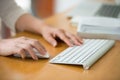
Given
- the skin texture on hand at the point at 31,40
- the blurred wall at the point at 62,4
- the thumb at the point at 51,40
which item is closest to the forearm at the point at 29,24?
the skin texture on hand at the point at 31,40

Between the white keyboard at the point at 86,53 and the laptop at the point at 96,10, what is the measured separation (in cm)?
44

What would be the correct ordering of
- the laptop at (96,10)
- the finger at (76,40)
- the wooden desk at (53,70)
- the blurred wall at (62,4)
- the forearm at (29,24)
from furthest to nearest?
the blurred wall at (62,4) < the laptop at (96,10) < the forearm at (29,24) < the finger at (76,40) < the wooden desk at (53,70)

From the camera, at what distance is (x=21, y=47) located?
88cm

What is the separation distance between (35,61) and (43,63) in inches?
1.2

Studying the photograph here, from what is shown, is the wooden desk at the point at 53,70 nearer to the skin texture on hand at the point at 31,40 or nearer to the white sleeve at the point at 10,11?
the skin texture on hand at the point at 31,40

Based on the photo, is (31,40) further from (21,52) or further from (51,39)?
(51,39)

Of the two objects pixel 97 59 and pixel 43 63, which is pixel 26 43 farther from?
pixel 97 59

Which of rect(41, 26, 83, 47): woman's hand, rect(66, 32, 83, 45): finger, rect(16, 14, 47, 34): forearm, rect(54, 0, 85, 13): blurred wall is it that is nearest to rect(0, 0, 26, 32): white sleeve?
rect(16, 14, 47, 34): forearm

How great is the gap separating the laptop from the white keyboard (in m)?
0.44

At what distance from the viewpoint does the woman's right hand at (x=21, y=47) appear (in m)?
0.87

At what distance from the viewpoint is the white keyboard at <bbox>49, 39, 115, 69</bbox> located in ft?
2.77

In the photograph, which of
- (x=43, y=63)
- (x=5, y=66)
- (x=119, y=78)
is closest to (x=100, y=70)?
(x=119, y=78)

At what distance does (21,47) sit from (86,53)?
0.76 ft

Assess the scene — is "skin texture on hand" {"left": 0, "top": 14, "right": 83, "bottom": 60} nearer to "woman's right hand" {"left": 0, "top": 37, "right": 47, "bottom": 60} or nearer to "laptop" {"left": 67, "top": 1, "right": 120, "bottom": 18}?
"woman's right hand" {"left": 0, "top": 37, "right": 47, "bottom": 60}
